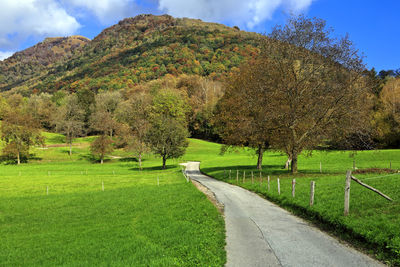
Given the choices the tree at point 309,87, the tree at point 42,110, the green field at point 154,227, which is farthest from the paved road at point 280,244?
the tree at point 42,110

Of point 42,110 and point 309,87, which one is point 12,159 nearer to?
point 42,110

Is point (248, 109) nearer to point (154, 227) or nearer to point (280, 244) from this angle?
point (154, 227)

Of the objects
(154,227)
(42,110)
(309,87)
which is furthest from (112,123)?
(154,227)

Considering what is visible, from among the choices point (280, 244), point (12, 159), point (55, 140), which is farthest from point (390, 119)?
point (55, 140)

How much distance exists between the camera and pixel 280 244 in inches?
383

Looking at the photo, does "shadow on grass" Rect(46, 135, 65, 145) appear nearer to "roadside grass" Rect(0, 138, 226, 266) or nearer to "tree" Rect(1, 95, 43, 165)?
"tree" Rect(1, 95, 43, 165)

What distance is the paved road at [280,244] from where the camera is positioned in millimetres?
8211

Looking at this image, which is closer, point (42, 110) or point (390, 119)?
point (390, 119)

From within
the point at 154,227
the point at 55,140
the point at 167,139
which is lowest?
the point at 154,227

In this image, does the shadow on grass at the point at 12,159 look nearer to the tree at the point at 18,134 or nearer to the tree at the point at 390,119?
the tree at the point at 18,134

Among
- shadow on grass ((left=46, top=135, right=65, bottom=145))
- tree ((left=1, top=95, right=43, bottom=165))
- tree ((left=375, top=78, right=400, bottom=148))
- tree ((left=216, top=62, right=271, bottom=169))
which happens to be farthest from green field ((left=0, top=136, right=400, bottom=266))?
shadow on grass ((left=46, top=135, right=65, bottom=145))

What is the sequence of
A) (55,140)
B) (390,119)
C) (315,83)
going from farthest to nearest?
(55,140) < (390,119) < (315,83)

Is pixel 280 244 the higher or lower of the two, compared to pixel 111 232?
higher

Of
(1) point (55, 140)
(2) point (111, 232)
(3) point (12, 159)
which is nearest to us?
(2) point (111, 232)
